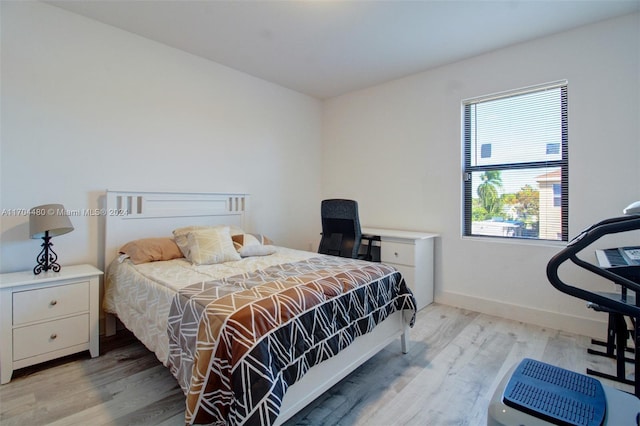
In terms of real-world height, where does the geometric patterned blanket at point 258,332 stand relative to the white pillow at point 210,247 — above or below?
below

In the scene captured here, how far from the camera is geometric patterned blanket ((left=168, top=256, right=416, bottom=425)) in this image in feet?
4.31

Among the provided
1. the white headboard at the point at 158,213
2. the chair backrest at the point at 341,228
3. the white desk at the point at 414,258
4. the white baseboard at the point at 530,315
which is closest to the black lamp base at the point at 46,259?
the white headboard at the point at 158,213

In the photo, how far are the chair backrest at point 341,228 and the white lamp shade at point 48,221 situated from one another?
2145mm

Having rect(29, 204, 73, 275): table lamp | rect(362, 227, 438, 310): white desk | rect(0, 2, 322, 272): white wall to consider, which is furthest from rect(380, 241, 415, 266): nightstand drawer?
rect(29, 204, 73, 275): table lamp

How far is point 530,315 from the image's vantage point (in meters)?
2.98

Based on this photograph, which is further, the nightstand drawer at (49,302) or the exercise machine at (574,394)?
the nightstand drawer at (49,302)

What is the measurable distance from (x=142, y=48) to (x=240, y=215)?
1834mm

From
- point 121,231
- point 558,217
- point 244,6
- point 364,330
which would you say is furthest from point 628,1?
point 121,231

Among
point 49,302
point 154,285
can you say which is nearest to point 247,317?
point 154,285

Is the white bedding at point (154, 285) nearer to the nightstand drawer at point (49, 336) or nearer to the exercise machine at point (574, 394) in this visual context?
the nightstand drawer at point (49, 336)

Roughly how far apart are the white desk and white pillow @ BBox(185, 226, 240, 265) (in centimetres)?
159

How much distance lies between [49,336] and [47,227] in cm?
73

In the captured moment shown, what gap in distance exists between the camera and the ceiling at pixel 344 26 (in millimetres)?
2424

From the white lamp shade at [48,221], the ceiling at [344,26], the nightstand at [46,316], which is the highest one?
the ceiling at [344,26]
